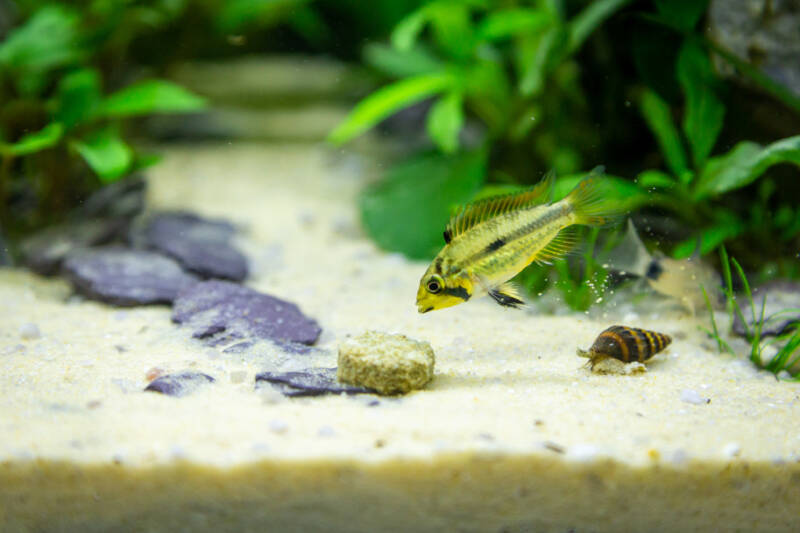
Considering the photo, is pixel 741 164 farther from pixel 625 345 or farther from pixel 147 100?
pixel 147 100

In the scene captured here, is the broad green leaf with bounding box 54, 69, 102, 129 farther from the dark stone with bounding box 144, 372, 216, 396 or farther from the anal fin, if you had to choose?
the anal fin

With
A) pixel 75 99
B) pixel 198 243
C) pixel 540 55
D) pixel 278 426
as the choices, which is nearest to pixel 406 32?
pixel 540 55

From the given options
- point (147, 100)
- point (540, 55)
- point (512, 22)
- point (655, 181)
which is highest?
point (512, 22)

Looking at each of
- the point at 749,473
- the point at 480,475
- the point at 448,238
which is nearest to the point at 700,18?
the point at 448,238

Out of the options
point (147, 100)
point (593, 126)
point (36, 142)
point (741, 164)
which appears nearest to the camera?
point (741, 164)

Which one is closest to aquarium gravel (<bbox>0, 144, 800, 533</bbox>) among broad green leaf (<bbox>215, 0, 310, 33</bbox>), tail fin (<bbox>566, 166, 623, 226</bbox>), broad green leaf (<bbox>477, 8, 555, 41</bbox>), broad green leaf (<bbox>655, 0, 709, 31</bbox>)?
tail fin (<bbox>566, 166, 623, 226</bbox>)
